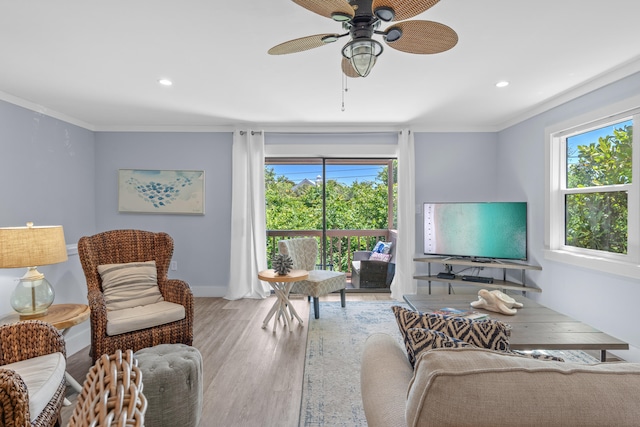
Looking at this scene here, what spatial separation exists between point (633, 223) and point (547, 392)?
2.93 metres

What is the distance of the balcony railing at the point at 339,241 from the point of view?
519 centimetres

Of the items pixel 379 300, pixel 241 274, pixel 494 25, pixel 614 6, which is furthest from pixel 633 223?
pixel 241 274

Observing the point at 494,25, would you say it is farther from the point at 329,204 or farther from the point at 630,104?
the point at 329,204

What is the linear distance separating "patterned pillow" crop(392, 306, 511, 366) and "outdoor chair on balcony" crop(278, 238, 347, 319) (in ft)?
8.28

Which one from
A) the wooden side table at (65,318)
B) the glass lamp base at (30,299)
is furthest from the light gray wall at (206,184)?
the glass lamp base at (30,299)

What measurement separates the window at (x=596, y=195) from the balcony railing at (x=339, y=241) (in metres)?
2.23

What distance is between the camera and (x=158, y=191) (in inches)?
182

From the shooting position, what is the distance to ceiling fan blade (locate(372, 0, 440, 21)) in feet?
4.42

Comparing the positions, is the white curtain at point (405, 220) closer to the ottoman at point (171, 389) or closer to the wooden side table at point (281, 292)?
the wooden side table at point (281, 292)

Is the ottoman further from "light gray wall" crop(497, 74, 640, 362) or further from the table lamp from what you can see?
"light gray wall" crop(497, 74, 640, 362)

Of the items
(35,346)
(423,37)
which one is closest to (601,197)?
(423,37)

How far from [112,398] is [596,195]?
13.2 ft

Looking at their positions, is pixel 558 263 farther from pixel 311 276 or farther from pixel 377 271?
pixel 311 276

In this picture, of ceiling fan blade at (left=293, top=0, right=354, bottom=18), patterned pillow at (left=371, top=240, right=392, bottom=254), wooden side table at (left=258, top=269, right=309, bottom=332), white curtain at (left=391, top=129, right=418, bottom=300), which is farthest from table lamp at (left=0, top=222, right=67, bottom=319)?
patterned pillow at (left=371, top=240, right=392, bottom=254)
